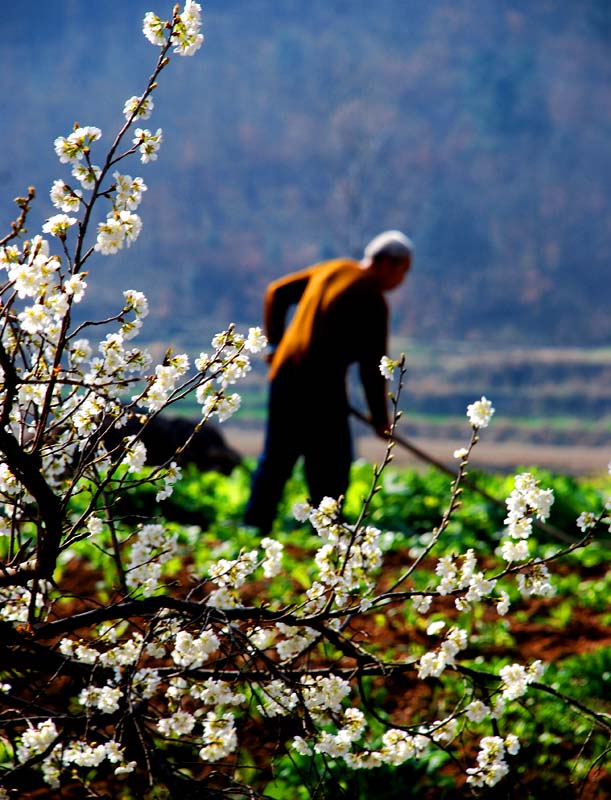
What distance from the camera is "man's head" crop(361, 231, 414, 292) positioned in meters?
5.57

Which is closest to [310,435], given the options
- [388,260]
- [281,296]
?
[281,296]

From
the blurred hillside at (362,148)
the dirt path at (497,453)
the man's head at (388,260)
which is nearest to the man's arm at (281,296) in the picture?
the man's head at (388,260)

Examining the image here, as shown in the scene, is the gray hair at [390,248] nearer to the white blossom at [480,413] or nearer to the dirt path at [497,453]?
the white blossom at [480,413]

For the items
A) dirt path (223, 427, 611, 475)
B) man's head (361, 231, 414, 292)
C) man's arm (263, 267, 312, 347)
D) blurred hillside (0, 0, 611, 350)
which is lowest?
man's head (361, 231, 414, 292)

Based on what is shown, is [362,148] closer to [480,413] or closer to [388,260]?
[388,260]

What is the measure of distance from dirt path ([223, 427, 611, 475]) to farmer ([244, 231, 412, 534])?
56.2 ft

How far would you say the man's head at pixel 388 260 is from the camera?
5.57 m

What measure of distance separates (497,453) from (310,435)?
917 inches

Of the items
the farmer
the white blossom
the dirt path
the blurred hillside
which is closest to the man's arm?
the farmer

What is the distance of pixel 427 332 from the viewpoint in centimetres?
5078

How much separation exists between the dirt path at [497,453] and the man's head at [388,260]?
17150 millimetres

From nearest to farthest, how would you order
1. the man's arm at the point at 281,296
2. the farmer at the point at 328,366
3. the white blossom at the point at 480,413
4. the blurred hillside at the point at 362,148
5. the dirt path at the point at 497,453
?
the white blossom at the point at 480,413 → the farmer at the point at 328,366 → the man's arm at the point at 281,296 → the dirt path at the point at 497,453 → the blurred hillside at the point at 362,148

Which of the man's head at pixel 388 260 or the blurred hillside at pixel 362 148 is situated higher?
the blurred hillside at pixel 362 148

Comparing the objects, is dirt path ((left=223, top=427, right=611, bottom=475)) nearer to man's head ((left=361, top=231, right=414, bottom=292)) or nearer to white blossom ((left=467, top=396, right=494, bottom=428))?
man's head ((left=361, top=231, right=414, bottom=292))
